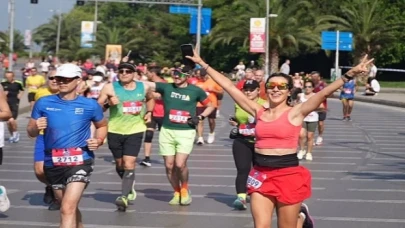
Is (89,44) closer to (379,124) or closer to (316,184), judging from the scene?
(379,124)

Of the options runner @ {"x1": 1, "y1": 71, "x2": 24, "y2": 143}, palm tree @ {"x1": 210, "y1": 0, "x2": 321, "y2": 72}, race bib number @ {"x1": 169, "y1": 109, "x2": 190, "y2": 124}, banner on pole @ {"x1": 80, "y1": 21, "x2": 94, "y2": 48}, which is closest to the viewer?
race bib number @ {"x1": 169, "y1": 109, "x2": 190, "y2": 124}

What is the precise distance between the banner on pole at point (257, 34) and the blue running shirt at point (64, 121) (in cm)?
4738

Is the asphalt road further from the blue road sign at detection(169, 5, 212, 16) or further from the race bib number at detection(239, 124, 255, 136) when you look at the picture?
the blue road sign at detection(169, 5, 212, 16)

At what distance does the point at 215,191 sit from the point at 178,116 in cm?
183

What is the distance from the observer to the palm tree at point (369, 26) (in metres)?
60.4

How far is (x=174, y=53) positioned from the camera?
295 ft

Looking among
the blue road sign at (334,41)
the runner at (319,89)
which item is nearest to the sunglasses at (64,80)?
the runner at (319,89)

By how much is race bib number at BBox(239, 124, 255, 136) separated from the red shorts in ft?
13.6

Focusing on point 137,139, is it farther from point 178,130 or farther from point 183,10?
point 183,10

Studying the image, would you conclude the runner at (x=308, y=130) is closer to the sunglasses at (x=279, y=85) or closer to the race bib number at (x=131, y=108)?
the race bib number at (x=131, y=108)

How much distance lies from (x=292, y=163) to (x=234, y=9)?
6531 cm

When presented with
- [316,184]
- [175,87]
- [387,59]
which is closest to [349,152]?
[316,184]

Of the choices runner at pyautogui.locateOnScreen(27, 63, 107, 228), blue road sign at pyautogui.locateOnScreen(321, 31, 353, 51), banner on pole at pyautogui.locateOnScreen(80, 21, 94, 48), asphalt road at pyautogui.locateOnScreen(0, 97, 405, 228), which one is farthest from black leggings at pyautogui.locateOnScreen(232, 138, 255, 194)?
banner on pole at pyautogui.locateOnScreen(80, 21, 94, 48)

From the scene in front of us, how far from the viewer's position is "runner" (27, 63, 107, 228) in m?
8.52
